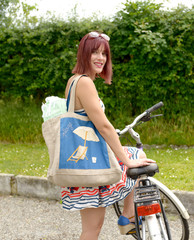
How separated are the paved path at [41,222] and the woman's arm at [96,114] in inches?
66.0

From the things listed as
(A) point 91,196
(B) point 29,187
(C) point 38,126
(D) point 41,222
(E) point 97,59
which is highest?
(E) point 97,59

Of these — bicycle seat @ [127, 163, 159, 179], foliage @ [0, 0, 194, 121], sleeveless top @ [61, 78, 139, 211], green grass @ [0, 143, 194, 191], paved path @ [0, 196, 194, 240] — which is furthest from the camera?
foliage @ [0, 0, 194, 121]

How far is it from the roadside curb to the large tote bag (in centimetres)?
257

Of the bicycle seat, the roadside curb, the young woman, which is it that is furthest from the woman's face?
the roadside curb

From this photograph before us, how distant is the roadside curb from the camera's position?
4.45 m

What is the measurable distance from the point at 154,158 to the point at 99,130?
406 centimetres

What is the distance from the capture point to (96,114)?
6.30 feet

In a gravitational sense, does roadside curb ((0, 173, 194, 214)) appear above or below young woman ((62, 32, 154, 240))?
below

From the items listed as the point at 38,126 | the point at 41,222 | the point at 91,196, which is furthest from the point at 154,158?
the point at 91,196

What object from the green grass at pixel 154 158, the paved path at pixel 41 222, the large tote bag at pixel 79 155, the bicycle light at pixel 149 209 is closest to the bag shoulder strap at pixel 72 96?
the large tote bag at pixel 79 155

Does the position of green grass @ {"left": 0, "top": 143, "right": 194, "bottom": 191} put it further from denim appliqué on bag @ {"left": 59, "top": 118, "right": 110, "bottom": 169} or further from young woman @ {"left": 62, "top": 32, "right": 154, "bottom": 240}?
denim appliqué on bag @ {"left": 59, "top": 118, "right": 110, "bottom": 169}

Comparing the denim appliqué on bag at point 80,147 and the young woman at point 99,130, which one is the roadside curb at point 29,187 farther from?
the denim appliqué on bag at point 80,147

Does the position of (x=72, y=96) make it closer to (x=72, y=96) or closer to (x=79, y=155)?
(x=72, y=96)

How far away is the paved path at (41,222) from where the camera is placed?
342cm
